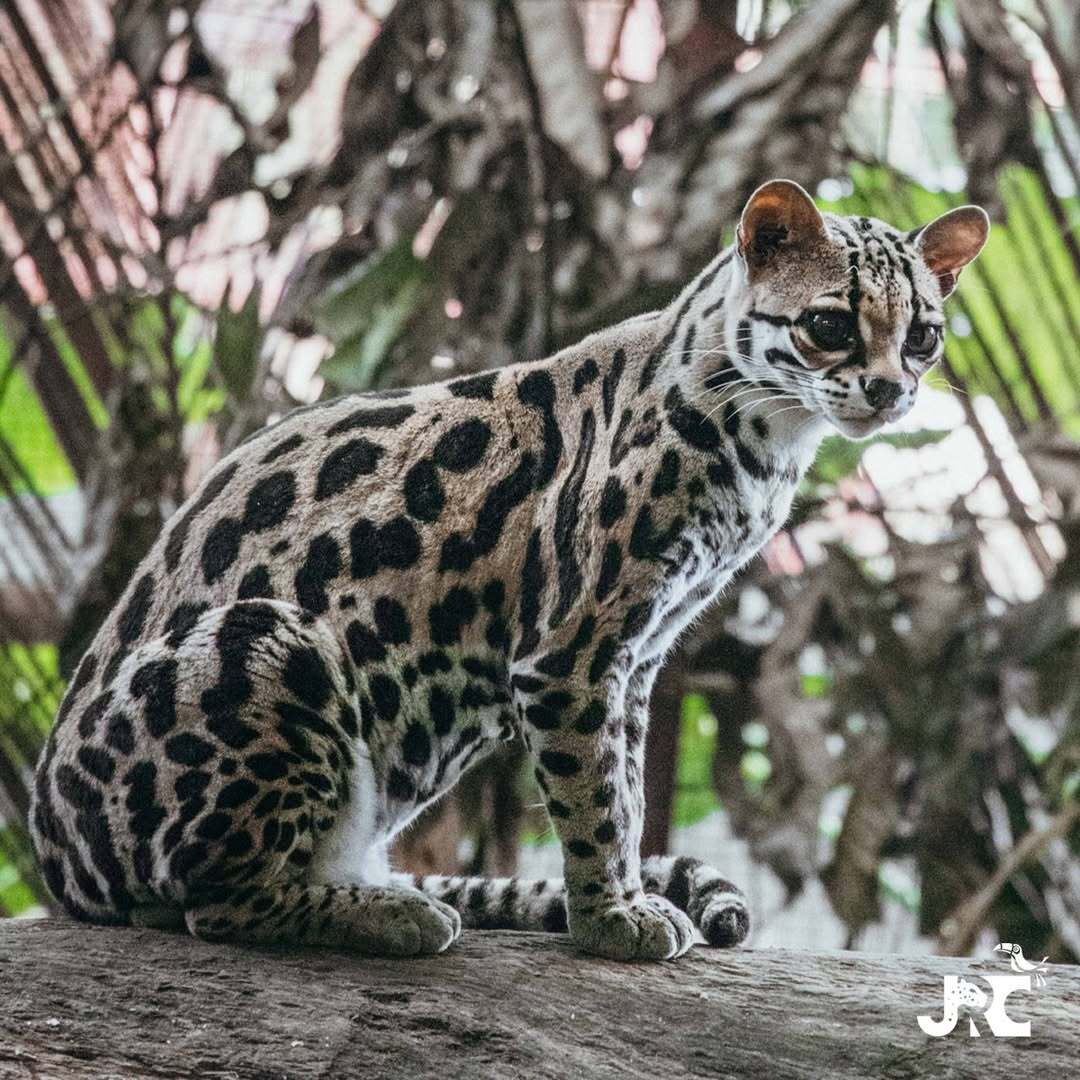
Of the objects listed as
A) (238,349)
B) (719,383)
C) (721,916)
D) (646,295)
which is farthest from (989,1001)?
(238,349)

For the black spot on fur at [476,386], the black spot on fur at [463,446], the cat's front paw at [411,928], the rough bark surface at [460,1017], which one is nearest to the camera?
the rough bark surface at [460,1017]

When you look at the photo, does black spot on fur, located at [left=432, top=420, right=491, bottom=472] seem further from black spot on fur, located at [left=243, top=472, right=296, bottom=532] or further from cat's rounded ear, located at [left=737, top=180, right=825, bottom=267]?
cat's rounded ear, located at [left=737, top=180, right=825, bottom=267]

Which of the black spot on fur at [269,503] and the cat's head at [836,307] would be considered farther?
the black spot on fur at [269,503]

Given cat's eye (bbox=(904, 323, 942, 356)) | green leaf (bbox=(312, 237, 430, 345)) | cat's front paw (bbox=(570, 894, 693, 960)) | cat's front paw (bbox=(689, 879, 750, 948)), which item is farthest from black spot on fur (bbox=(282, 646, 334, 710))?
green leaf (bbox=(312, 237, 430, 345))

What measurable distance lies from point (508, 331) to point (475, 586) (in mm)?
2727

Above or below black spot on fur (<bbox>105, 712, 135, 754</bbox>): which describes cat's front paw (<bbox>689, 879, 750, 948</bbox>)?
below

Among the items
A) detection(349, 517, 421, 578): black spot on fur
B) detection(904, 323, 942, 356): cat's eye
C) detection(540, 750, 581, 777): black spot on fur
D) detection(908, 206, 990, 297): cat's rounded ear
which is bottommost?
detection(540, 750, 581, 777): black spot on fur

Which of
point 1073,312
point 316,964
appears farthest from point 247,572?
point 1073,312

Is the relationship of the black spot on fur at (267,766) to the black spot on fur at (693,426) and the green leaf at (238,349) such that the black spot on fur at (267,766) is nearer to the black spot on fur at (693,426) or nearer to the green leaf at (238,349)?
the black spot on fur at (693,426)

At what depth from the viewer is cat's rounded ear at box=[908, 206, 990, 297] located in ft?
13.2

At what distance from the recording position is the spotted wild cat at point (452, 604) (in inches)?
148

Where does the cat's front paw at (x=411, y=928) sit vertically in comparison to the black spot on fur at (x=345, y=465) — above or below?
below

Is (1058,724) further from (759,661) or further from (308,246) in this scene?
(308,246)

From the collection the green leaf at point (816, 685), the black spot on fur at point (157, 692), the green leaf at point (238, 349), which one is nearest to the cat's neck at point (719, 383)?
A: the black spot on fur at point (157, 692)
